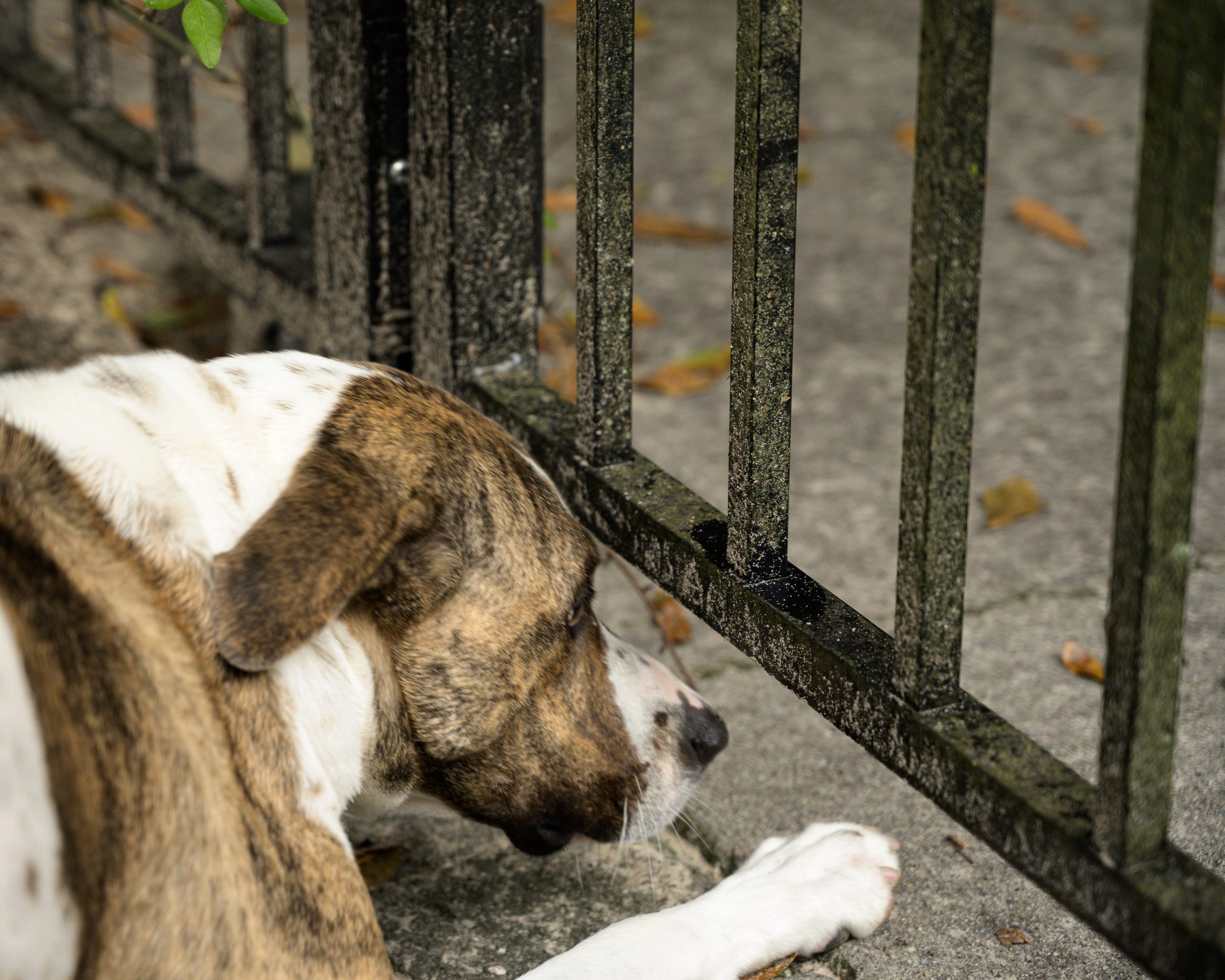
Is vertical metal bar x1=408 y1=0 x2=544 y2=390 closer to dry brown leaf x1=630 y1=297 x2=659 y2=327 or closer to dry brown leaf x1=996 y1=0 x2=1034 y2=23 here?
dry brown leaf x1=630 y1=297 x2=659 y2=327

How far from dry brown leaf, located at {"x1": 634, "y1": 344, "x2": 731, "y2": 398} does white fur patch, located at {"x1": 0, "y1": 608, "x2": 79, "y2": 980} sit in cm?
271

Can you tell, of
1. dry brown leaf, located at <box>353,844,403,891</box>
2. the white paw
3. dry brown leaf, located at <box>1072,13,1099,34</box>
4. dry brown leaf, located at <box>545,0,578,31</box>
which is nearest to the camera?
the white paw

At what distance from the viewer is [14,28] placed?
14.8 ft

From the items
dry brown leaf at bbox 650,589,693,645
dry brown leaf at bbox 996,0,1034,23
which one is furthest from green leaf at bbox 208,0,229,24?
dry brown leaf at bbox 996,0,1034,23

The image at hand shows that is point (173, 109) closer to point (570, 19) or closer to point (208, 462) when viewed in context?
point (208, 462)

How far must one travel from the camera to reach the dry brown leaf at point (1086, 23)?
677 centimetres

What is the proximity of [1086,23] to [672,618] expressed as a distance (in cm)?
504

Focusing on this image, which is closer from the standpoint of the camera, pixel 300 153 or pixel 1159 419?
pixel 1159 419

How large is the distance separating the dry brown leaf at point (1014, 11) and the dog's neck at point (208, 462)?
585cm

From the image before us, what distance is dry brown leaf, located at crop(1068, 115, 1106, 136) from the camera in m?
5.69

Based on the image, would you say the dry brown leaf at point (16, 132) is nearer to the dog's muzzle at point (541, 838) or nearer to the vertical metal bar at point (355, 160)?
the vertical metal bar at point (355, 160)

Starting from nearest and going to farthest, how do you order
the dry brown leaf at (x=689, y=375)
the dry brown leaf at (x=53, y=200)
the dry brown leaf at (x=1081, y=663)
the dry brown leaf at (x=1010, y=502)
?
the dry brown leaf at (x=1081, y=663)
the dry brown leaf at (x=1010, y=502)
the dry brown leaf at (x=689, y=375)
the dry brown leaf at (x=53, y=200)

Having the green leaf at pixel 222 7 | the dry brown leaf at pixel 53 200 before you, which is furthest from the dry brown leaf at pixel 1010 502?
the dry brown leaf at pixel 53 200

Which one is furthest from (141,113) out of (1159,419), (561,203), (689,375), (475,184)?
(1159,419)
